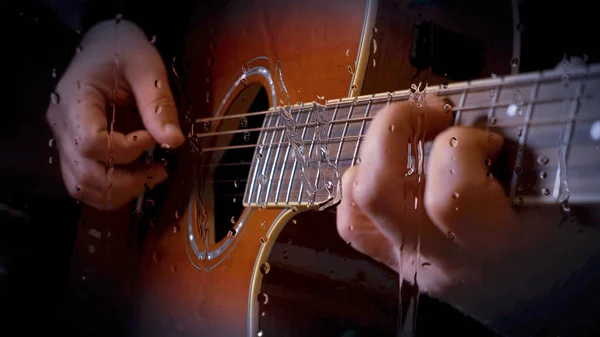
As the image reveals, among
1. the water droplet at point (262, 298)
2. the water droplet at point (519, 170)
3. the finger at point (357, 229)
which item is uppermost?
the water droplet at point (519, 170)

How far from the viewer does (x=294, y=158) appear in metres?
0.28

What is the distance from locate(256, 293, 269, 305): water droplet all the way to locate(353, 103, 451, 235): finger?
0.09 m

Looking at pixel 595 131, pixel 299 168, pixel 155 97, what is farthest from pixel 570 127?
pixel 155 97

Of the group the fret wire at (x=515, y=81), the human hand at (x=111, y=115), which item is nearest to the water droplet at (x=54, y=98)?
the human hand at (x=111, y=115)

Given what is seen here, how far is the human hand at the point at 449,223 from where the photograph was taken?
21cm

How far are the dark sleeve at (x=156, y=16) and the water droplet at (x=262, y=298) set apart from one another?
165 millimetres

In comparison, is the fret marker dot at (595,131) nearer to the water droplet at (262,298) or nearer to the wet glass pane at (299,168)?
the wet glass pane at (299,168)

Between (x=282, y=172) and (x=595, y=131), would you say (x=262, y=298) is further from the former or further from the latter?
(x=595, y=131)

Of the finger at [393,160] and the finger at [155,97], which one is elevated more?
the finger at [155,97]

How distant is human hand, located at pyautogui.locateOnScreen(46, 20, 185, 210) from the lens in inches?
12.2

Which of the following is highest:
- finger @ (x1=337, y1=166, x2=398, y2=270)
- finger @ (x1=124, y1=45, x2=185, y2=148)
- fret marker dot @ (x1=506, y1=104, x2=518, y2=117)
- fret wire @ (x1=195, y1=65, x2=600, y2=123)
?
finger @ (x1=124, y1=45, x2=185, y2=148)

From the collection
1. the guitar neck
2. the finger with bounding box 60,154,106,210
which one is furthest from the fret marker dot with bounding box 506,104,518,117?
the finger with bounding box 60,154,106,210

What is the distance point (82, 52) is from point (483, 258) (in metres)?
0.29

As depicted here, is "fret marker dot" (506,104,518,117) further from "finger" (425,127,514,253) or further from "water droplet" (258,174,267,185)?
"water droplet" (258,174,267,185)
